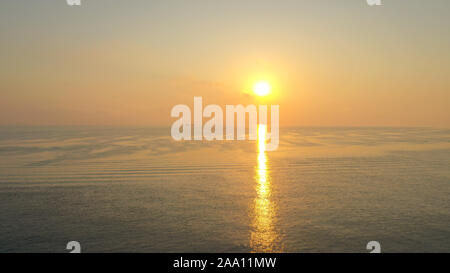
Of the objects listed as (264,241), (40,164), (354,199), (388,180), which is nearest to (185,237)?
(264,241)

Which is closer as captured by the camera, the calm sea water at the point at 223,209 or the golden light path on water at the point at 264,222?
the golden light path on water at the point at 264,222

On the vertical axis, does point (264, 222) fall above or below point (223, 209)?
below

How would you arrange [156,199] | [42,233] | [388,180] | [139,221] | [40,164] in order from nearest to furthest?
[42,233]
[139,221]
[156,199]
[388,180]
[40,164]

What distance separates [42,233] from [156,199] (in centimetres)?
490

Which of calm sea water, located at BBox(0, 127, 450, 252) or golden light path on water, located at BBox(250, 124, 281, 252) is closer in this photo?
golden light path on water, located at BBox(250, 124, 281, 252)

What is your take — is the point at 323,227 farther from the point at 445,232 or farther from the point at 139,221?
the point at 139,221

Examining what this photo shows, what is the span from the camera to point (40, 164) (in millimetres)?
23844

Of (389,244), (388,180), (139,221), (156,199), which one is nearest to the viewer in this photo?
(389,244)

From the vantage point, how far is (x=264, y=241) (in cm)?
895

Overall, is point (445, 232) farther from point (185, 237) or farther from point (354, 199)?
point (185, 237)

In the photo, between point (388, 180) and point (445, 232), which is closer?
point (445, 232)

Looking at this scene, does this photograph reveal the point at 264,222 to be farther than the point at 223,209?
No

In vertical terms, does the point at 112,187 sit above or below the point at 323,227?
above
